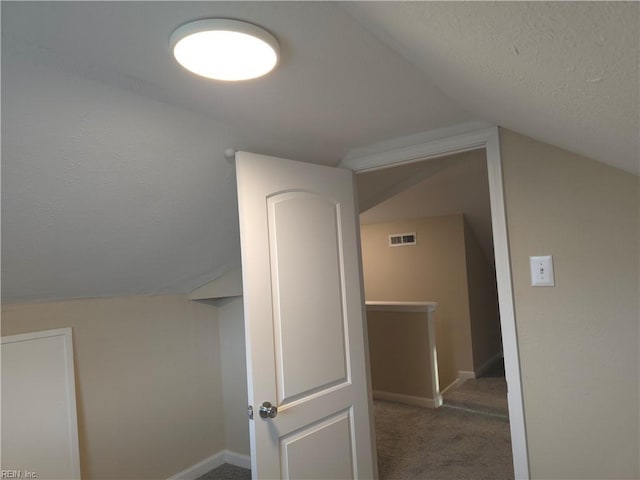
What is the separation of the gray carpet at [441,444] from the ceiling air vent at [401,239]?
1892mm

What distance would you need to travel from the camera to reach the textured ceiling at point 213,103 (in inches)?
28.3

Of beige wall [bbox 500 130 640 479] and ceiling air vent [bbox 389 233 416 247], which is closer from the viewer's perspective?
beige wall [bbox 500 130 640 479]

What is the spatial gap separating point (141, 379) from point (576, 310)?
233cm

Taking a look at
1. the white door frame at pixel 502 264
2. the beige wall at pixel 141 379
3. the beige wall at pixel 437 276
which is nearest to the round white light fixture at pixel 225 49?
the white door frame at pixel 502 264

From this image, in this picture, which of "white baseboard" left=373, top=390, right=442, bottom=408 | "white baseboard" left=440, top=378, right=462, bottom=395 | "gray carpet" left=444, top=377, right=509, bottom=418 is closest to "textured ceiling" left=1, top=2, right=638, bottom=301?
"white baseboard" left=373, top=390, right=442, bottom=408

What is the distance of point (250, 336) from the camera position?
167cm

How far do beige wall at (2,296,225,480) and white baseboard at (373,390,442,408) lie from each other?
170cm

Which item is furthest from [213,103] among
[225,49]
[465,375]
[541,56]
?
[465,375]

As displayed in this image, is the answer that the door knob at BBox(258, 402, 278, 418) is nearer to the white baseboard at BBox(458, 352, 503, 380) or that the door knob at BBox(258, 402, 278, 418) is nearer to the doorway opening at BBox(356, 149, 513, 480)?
the doorway opening at BBox(356, 149, 513, 480)

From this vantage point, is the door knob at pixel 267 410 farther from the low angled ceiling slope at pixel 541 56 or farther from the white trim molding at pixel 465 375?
the white trim molding at pixel 465 375

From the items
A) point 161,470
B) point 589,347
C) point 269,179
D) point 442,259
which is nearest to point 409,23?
point 269,179

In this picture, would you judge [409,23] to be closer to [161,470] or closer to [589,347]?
[589,347]

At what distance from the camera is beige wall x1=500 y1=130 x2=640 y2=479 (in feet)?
5.05

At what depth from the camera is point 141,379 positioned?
2529mm
